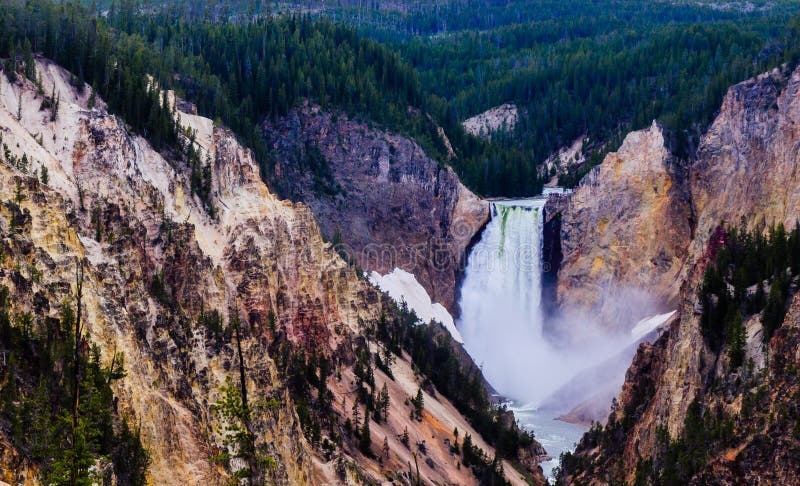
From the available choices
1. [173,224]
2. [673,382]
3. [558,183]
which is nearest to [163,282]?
[173,224]

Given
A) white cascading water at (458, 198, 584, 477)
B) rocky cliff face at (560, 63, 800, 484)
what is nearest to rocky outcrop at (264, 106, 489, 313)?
white cascading water at (458, 198, 584, 477)

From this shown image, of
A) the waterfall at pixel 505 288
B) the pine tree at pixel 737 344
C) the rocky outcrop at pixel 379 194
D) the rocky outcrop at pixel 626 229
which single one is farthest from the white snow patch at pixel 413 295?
the pine tree at pixel 737 344

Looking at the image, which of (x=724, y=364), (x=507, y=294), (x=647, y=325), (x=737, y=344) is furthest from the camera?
(x=507, y=294)

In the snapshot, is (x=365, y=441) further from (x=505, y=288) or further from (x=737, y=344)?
(x=505, y=288)

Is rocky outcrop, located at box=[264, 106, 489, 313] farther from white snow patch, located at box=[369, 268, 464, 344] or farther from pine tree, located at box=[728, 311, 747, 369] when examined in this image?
pine tree, located at box=[728, 311, 747, 369]

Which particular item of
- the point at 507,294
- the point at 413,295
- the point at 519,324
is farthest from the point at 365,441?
the point at 507,294
